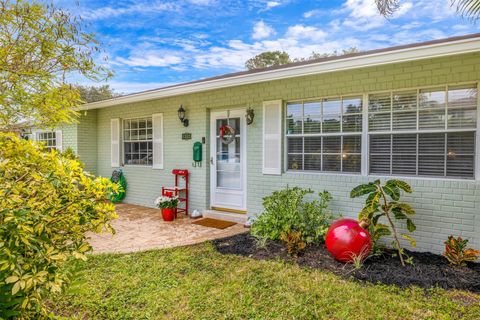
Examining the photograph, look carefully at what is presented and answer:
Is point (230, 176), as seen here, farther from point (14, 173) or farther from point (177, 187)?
point (14, 173)

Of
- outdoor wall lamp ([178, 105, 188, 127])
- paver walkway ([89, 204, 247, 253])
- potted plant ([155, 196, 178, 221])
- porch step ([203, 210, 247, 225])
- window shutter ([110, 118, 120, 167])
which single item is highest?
outdoor wall lamp ([178, 105, 188, 127])

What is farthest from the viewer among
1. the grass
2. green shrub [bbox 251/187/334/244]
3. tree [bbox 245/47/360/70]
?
tree [bbox 245/47/360/70]

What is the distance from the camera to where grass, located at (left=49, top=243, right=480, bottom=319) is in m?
2.48

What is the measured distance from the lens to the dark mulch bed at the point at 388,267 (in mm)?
3066

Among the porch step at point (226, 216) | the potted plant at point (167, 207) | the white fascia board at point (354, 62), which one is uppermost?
the white fascia board at point (354, 62)

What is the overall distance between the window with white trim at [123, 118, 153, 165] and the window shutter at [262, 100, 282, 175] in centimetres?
328

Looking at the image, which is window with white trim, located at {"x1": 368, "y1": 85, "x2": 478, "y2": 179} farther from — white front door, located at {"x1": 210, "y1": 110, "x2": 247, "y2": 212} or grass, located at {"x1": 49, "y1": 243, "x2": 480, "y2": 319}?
white front door, located at {"x1": 210, "y1": 110, "x2": 247, "y2": 212}

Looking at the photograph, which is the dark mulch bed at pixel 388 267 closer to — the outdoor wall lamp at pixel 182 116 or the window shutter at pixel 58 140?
the outdoor wall lamp at pixel 182 116

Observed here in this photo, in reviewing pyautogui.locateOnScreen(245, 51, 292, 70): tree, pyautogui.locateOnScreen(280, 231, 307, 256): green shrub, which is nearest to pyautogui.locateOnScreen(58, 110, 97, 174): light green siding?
pyautogui.locateOnScreen(280, 231, 307, 256): green shrub

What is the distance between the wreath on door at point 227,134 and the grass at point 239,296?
9.20ft

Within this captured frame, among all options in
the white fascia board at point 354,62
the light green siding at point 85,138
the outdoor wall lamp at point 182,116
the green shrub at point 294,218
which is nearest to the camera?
the white fascia board at point 354,62

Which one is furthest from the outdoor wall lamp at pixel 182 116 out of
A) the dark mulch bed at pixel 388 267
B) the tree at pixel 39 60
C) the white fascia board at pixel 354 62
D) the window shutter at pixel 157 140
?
the dark mulch bed at pixel 388 267

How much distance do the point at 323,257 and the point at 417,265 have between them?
1.06 metres

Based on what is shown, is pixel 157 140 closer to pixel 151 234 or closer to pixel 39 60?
pixel 151 234
